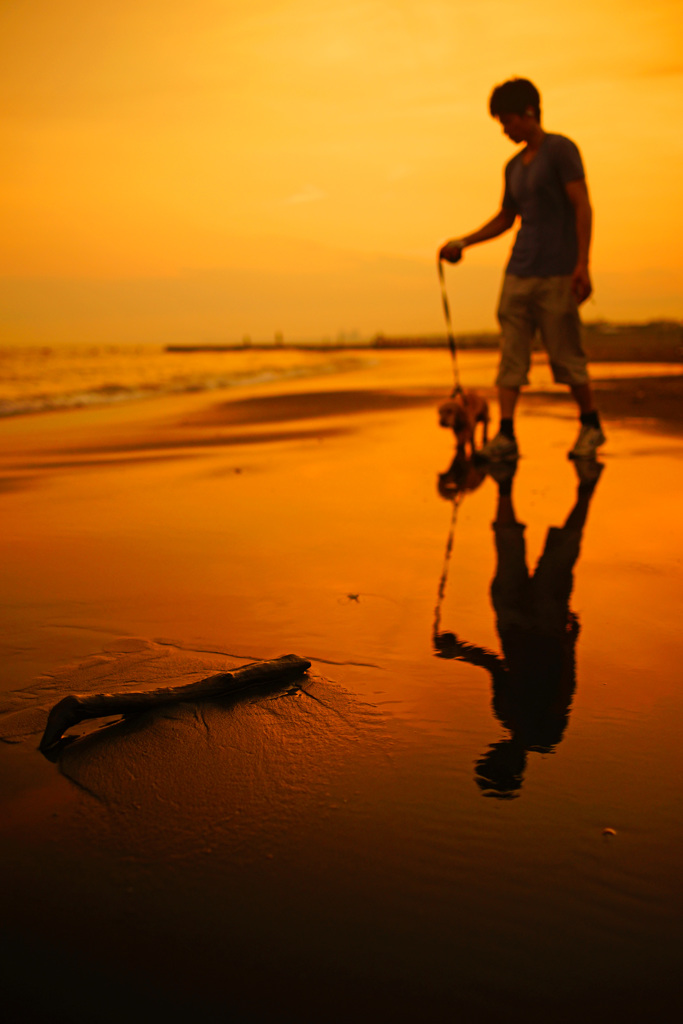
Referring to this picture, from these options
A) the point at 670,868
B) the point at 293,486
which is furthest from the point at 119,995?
the point at 293,486

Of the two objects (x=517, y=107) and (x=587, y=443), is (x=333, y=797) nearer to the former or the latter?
(x=587, y=443)

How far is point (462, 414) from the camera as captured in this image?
599 centimetres

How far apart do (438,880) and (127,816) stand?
1.83ft

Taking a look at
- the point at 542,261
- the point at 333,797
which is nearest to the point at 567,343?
the point at 542,261

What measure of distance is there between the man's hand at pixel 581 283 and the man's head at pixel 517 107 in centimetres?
103

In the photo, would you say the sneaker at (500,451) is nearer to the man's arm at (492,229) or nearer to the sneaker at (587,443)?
the sneaker at (587,443)

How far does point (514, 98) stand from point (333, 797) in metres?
5.31

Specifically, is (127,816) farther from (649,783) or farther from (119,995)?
(649,783)

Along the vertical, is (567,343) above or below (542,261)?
below

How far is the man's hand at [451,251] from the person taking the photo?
584cm

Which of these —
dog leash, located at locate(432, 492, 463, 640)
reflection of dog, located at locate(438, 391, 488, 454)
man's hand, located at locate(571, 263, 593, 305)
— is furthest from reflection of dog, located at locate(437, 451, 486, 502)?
man's hand, located at locate(571, 263, 593, 305)

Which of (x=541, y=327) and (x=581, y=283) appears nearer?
(x=581, y=283)

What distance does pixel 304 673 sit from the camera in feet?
6.76

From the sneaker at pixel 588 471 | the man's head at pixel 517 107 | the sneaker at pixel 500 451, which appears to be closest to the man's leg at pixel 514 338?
the sneaker at pixel 500 451
